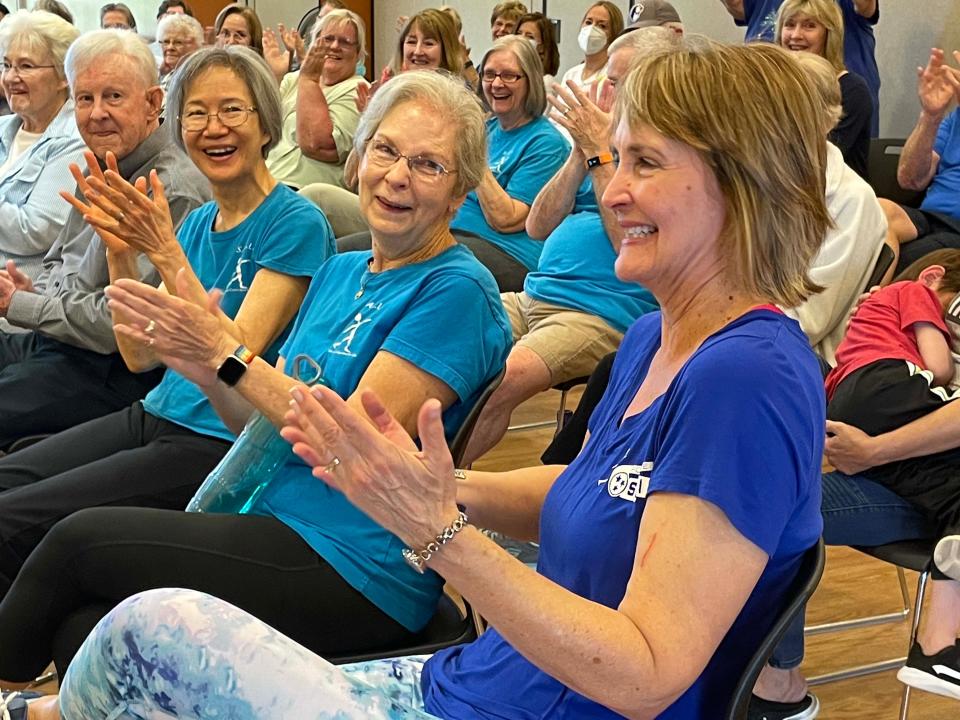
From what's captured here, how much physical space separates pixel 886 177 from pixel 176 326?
349cm

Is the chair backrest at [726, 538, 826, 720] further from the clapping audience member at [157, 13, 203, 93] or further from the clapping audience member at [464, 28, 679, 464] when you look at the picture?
the clapping audience member at [157, 13, 203, 93]

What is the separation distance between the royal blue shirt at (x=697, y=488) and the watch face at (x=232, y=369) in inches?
23.7

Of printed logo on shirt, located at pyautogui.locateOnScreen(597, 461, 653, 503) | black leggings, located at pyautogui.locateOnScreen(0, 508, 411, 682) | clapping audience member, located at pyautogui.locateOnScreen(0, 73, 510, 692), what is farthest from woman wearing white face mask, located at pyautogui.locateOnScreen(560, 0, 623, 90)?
printed logo on shirt, located at pyautogui.locateOnScreen(597, 461, 653, 503)

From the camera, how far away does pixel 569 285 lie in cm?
334

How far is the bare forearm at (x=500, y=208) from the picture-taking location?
12.5ft

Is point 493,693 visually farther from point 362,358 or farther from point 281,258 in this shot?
point 281,258

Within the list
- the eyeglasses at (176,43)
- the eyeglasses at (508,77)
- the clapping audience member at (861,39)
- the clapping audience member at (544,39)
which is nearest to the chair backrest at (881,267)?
the eyeglasses at (508,77)

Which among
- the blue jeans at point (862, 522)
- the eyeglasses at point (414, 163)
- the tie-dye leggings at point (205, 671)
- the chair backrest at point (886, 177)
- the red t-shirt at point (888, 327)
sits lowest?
the blue jeans at point (862, 522)

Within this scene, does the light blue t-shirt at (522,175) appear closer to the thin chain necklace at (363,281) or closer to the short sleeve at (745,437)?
the thin chain necklace at (363,281)

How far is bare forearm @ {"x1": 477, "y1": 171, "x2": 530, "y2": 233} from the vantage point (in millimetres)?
3816

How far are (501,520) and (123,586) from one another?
581 millimetres

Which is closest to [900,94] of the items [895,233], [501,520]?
[895,233]

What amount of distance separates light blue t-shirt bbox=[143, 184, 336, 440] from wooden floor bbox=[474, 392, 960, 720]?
1390 mm

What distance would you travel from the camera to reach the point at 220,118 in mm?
2465
